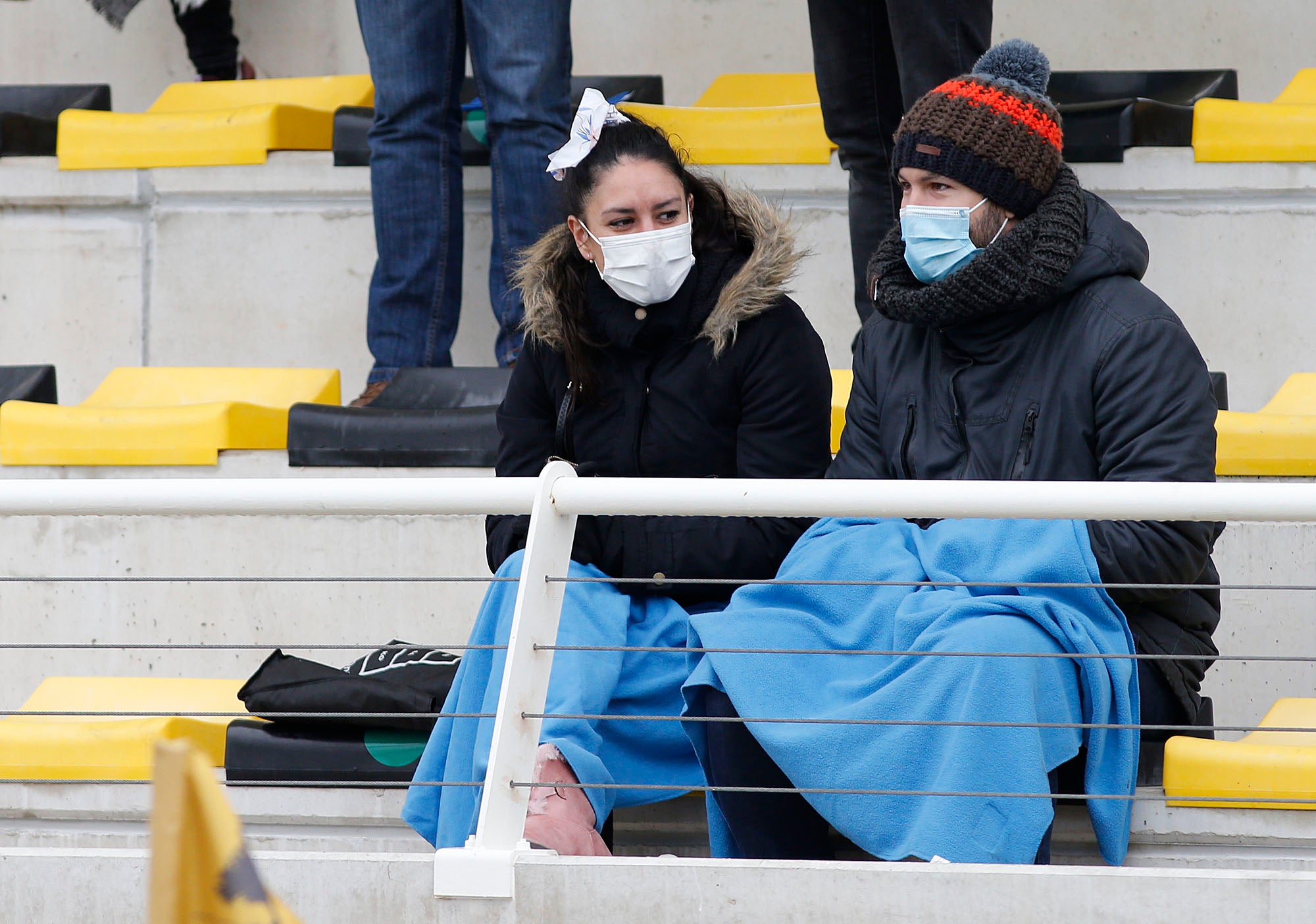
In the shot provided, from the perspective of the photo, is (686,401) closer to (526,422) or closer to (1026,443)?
(526,422)

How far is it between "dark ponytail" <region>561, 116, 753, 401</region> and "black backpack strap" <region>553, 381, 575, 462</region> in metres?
0.02

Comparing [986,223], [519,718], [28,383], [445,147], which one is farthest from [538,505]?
[28,383]

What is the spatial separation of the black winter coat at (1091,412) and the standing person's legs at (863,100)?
729 mm

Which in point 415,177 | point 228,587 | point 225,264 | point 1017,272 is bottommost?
point 228,587

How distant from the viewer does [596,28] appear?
4570mm

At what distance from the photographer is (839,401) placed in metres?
2.78

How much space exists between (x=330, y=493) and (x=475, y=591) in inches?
41.7

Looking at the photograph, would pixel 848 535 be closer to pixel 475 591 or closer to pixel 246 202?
pixel 475 591

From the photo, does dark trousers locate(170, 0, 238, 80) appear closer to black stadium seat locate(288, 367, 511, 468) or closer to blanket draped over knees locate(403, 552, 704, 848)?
black stadium seat locate(288, 367, 511, 468)

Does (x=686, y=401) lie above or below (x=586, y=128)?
below

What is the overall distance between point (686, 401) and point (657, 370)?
69 millimetres

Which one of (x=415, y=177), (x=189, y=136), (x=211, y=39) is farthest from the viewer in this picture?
(x=211, y=39)

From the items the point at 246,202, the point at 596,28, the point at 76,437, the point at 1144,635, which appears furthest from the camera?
the point at 596,28

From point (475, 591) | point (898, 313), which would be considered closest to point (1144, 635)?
point (898, 313)
